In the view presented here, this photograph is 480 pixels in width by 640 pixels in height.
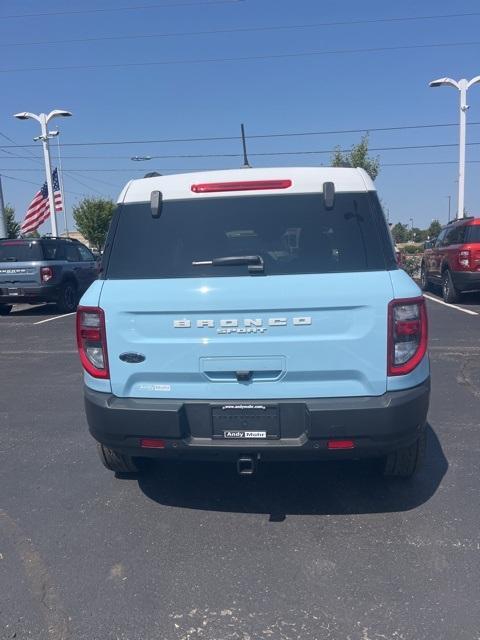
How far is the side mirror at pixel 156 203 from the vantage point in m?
3.51

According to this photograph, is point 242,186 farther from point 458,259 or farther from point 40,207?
point 40,207

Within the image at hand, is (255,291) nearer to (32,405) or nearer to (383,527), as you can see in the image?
(383,527)

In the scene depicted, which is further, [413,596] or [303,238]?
[303,238]

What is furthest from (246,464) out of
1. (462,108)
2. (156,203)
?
(462,108)

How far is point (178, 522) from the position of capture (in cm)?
362

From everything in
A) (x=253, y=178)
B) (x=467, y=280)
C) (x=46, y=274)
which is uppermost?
(x=253, y=178)

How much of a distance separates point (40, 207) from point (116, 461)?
2109cm

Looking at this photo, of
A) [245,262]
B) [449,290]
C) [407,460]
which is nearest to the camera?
[245,262]

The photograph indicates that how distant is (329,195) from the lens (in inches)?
135

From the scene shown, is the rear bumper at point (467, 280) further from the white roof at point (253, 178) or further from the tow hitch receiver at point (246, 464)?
the tow hitch receiver at point (246, 464)

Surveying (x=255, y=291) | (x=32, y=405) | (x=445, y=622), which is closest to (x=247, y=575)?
(x=445, y=622)

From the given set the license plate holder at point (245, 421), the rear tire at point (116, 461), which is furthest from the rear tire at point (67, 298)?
the license plate holder at point (245, 421)

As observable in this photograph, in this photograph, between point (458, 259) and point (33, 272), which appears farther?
point (33, 272)

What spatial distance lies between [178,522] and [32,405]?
3284mm
